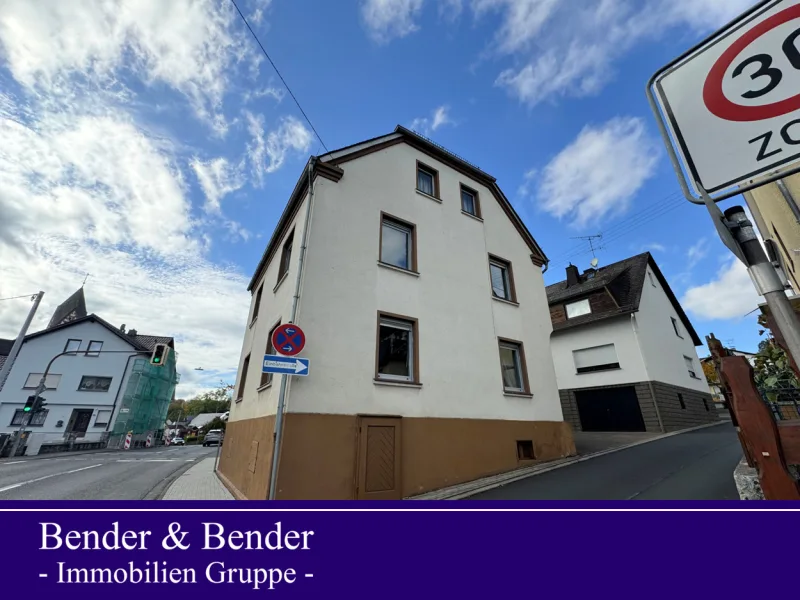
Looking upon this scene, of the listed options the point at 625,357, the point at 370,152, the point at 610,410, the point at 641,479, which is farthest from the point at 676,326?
the point at 370,152

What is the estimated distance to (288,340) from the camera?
6402 millimetres

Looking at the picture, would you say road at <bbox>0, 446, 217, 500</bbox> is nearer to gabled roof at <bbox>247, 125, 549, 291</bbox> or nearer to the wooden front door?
the wooden front door

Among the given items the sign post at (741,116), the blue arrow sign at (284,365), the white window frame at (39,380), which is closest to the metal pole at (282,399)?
the blue arrow sign at (284,365)

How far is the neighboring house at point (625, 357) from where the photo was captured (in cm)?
1648

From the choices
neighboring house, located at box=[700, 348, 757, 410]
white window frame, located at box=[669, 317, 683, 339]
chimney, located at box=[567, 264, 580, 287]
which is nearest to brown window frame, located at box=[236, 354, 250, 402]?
neighboring house, located at box=[700, 348, 757, 410]

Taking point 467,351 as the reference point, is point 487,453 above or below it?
below

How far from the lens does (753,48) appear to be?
4.12 ft

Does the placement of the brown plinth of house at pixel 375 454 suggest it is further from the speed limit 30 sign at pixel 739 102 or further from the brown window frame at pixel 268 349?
the speed limit 30 sign at pixel 739 102

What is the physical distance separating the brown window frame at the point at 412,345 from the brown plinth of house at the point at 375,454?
0.83m

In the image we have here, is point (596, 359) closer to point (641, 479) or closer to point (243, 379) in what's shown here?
point (641, 479)
